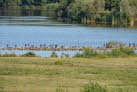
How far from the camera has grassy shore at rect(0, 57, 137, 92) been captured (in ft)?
82.0

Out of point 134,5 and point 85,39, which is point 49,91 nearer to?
point 85,39

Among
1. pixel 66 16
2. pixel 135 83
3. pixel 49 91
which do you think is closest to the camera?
pixel 49 91

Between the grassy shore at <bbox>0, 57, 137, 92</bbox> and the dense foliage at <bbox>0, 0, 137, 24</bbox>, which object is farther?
the dense foliage at <bbox>0, 0, 137, 24</bbox>

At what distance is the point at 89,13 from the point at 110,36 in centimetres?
4084

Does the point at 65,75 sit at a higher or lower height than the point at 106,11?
higher

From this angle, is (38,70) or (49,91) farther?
(38,70)

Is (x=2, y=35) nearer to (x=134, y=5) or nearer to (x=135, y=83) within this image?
(x=134, y=5)

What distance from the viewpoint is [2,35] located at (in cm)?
8712

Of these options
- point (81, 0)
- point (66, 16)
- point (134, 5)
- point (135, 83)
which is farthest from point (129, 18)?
point (135, 83)

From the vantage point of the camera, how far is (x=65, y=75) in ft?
96.4

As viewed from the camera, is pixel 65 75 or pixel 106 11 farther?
pixel 106 11

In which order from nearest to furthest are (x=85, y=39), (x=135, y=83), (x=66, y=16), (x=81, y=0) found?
(x=135, y=83) → (x=85, y=39) → (x=81, y=0) → (x=66, y=16)

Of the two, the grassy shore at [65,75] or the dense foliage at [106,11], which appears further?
the dense foliage at [106,11]

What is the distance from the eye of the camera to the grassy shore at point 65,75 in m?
25.0
